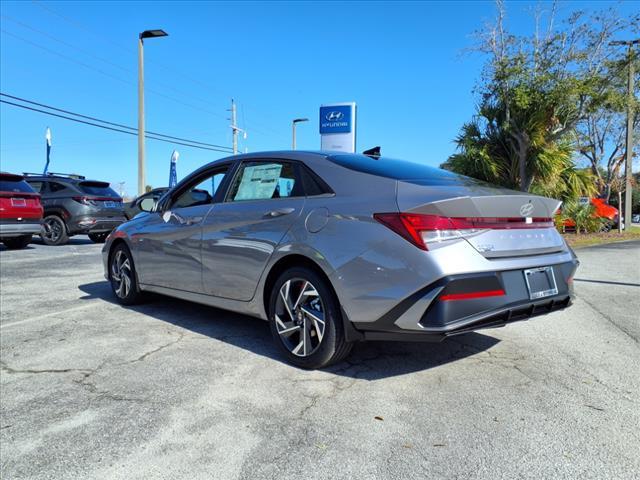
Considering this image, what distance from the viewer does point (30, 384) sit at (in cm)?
325

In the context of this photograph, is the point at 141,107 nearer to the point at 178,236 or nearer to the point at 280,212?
the point at 178,236

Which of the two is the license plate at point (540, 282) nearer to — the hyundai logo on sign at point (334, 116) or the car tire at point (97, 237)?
the hyundai logo on sign at point (334, 116)

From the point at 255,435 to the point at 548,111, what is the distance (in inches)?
565

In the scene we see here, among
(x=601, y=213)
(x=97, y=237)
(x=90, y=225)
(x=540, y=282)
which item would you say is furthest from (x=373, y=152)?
(x=601, y=213)

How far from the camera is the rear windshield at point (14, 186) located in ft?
35.1

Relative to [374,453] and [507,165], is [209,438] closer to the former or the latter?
[374,453]

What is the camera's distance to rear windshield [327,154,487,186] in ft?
10.8

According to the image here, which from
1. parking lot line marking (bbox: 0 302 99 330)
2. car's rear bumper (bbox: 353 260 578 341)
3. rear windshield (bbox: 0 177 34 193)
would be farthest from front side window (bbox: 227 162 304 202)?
rear windshield (bbox: 0 177 34 193)

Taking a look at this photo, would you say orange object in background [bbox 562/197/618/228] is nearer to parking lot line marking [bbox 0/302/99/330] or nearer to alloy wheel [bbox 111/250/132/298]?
alloy wheel [bbox 111/250/132/298]

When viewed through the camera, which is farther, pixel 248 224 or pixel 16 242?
pixel 16 242

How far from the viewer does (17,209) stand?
10.8m

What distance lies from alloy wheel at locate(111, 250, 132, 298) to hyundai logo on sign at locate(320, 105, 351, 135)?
10.9 meters

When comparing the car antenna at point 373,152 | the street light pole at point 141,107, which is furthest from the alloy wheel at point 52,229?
the car antenna at point 373,152

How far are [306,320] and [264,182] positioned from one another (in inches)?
48.8
